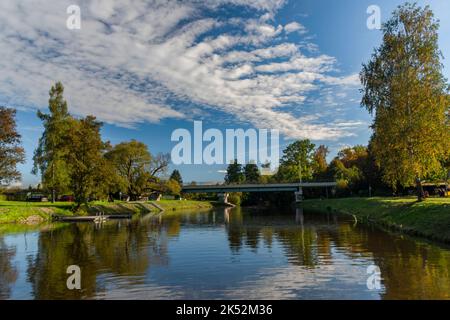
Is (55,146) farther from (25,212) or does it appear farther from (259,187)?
(259,187)

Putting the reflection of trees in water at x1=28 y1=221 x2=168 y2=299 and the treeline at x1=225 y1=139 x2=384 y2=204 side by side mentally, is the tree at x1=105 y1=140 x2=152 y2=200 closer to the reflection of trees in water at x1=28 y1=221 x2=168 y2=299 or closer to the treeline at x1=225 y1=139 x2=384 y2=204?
the treeline at x1=225 y1=139 x2=384 y2=204

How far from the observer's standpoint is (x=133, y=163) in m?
105

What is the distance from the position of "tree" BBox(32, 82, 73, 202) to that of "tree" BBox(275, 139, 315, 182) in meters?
82.5

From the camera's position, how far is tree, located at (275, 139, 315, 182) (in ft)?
438

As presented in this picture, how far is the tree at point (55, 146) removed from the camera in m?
63.5

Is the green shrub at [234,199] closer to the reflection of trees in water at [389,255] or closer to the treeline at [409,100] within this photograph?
the treeline at [409,100]

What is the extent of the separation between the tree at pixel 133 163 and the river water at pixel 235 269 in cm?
7175

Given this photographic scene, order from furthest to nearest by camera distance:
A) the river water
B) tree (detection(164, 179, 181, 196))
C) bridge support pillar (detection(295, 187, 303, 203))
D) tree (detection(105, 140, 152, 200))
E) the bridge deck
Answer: bridge support pillar (detection(295, 187, 303, 203))
the bridge deck
tree (detection(164, 179, 181, 196))
tree (detection(105, 140, 152, 200))
the river water

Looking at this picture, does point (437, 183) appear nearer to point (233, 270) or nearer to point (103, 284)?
point (233, 270)

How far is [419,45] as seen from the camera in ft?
130

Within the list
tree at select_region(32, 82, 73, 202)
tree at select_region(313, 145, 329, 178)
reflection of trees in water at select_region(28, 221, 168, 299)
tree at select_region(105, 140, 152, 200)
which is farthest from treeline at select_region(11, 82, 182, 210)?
tree at select_region(313, 145, 329, 178)

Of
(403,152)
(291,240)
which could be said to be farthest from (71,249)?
(403,152)

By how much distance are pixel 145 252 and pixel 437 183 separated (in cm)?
6855

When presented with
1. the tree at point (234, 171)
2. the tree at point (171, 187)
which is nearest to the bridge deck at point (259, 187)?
the tree at point (171, 187)
